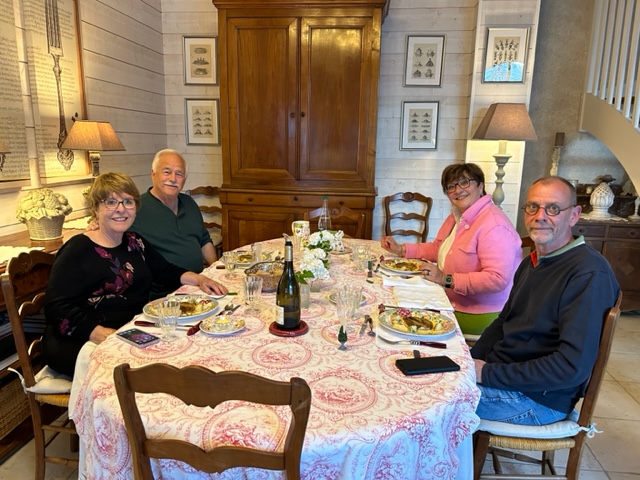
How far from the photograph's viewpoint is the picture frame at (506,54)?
3455 mm

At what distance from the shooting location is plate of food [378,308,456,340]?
139 centimetres

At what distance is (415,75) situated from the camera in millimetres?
3852

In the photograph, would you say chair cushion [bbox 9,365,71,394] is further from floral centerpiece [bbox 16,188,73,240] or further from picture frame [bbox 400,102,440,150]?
picture frame [bbox 400,102,440,150]

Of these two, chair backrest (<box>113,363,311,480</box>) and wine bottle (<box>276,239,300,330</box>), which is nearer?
chair backrest (<box>113,363,311,480</box>)

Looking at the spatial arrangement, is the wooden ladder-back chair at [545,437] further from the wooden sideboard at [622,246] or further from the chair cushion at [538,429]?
the wooden sideboard at [622,246]

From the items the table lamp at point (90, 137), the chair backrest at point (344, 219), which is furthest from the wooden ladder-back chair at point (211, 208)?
the table lamp at point (90, 137)

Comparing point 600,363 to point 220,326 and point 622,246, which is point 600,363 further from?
point 622,246

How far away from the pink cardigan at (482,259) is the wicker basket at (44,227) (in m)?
1.98

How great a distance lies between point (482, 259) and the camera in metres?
1.98

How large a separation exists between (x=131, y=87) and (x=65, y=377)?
2621 millimetres

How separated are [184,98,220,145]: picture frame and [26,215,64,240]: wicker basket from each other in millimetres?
2027

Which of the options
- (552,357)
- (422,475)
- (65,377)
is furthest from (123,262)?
(552,357)

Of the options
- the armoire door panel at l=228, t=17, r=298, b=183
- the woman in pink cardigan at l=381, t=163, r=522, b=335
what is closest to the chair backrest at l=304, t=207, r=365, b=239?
the armoire door panel at l=228, t=17, r=298, b=183

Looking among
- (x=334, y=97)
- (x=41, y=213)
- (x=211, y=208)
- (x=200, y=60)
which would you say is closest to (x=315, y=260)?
(x=41, y=213)
